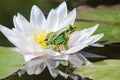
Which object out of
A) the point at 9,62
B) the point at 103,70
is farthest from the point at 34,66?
Result: the point at 103,70

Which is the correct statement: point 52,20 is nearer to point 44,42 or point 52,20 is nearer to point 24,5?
point 44,42

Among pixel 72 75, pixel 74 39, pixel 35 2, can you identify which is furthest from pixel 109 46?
pixel 35 2

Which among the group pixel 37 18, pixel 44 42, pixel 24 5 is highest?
pixel 24 5

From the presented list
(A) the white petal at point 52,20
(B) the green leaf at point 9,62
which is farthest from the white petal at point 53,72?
(A) the white petal at point 52,20

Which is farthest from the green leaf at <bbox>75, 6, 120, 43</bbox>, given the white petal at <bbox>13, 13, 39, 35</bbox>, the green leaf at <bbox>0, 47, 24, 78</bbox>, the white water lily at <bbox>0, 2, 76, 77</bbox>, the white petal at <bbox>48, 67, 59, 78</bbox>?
the green leaf at <bbox>0, 47, 24, 78</bbox>

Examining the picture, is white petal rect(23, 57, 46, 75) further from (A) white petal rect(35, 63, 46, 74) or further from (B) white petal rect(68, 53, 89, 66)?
(B) white petal rect(68, 53, 89, 66)

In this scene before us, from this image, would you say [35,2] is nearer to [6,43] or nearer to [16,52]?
[6,43]

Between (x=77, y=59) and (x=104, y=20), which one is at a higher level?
(x=104, y=20)
